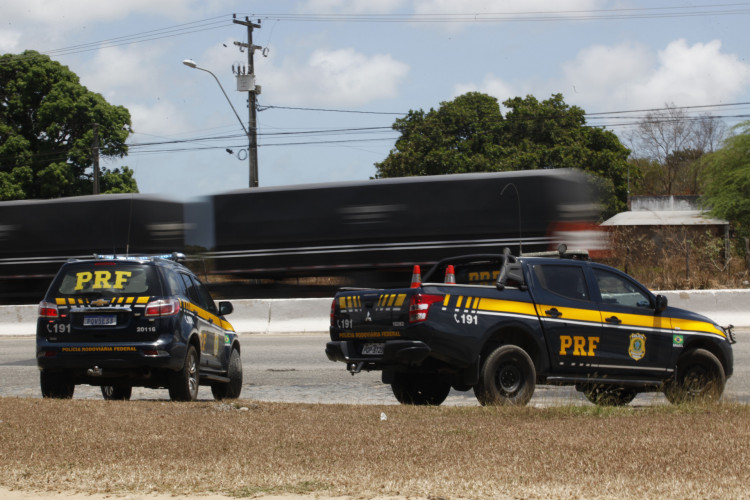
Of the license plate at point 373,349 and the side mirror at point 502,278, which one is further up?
the side mirror at point 502,278

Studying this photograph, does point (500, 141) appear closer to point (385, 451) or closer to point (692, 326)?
point (692, 326)

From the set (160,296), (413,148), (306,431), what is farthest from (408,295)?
(413,148)

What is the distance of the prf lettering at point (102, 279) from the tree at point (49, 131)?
138 feet

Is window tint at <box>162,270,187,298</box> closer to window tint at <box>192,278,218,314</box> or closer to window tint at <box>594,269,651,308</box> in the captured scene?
window tint at <box>192,278,218,314</box>

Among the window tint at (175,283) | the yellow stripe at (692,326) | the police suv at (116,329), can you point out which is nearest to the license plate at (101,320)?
the police suv at (116,329)

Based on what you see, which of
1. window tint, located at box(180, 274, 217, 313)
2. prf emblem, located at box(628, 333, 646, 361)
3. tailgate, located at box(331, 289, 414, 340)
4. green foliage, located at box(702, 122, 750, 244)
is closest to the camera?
tailgate, located at box(331, 289, 414, 340)

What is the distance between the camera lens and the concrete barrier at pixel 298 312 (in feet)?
67.3

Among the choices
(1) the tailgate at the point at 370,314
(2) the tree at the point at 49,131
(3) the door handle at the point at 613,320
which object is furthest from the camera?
(2) the tree at the point at 49,131

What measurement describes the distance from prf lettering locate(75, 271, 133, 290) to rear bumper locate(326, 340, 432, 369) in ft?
7.94

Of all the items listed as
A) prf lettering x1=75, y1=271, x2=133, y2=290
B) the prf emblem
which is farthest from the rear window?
the prf emblem

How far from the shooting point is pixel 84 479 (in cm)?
601

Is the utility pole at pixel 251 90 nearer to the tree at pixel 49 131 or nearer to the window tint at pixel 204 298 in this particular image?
the tree at pixel 49 131

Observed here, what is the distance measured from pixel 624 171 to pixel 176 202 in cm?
3999

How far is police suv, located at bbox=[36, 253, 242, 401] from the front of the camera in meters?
10.1
